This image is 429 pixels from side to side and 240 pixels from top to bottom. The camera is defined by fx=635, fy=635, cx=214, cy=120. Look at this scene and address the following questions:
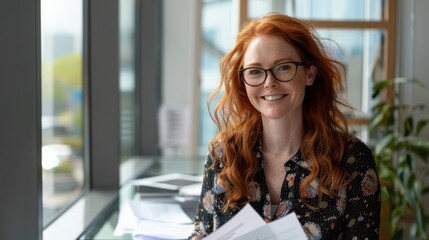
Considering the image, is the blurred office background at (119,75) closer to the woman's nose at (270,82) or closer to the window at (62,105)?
the window at (62,105)

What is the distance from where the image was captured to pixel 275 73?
165 cm

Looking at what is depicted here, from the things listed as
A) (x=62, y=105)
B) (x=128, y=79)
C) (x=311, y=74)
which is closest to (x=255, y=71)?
(x=311, y=74)

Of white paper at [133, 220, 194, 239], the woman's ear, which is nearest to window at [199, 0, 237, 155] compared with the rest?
white paper at [133, 220, 194, 239]

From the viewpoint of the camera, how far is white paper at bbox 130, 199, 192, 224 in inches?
84.1

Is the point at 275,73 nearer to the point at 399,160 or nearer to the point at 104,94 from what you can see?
the point at 104,94

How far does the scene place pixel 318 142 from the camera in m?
1.72

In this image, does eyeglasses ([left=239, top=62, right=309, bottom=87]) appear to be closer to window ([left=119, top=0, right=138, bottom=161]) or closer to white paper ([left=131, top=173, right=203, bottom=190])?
white paper ([left=131, top=173, right=203, bottom=190])

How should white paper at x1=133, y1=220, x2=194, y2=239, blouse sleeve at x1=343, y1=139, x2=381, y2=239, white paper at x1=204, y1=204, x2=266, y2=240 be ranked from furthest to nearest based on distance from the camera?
white paper at x1=133, y1=220, x2=194, y2=239, blouse sleeve at x1=343, y1=139, x2=381, y2=239, white paper at x1=204, y1=204, x2=266, y2=240

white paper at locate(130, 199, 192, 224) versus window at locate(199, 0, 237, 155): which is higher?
window at locate(199, 0, 237, 155)

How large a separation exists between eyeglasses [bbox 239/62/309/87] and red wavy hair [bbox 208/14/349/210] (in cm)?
6

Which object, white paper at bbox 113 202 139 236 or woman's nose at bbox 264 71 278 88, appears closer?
woman's nose at bbox 264 71 278 88

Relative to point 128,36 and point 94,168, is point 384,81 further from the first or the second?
point 94,168

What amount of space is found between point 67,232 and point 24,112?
2.23 feet

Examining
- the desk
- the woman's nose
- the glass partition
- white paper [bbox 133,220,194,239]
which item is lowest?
the desk
